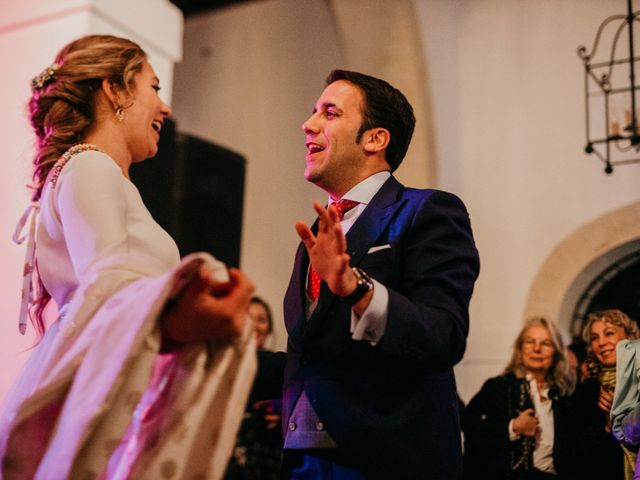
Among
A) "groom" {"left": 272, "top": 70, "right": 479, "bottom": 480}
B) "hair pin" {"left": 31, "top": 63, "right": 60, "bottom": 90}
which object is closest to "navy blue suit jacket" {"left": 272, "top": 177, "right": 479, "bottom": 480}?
"groom" {"left": 272, "top": 70, "right": 479, "bottom": 480}

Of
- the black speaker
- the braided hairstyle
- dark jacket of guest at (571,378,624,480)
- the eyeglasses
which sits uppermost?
the black speaker

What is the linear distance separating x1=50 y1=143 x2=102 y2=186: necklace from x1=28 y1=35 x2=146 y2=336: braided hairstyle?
0.36 feet

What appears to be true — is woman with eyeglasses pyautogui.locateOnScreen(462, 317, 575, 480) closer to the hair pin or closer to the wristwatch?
the wristwatch

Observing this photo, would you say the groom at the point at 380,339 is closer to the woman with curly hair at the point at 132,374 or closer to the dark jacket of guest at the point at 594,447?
the woman with curly hair at the point at 132,374

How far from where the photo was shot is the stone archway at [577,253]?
7.20 meters

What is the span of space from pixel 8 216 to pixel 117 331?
6.64 ft

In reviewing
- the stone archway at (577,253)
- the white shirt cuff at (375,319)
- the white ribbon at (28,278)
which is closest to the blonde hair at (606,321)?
the stone archway at (577,253)

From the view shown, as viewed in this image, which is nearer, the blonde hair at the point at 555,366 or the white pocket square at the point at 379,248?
the white pocket square at the point at 379,248

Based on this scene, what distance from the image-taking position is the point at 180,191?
524cm

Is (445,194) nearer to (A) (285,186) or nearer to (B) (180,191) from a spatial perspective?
(B) (180,191)

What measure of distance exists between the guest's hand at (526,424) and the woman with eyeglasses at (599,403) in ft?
0.76

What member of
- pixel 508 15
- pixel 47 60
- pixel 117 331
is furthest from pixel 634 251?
pixel 117 331

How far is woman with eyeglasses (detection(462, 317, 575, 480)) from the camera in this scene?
4.66m

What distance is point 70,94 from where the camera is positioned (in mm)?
2320
